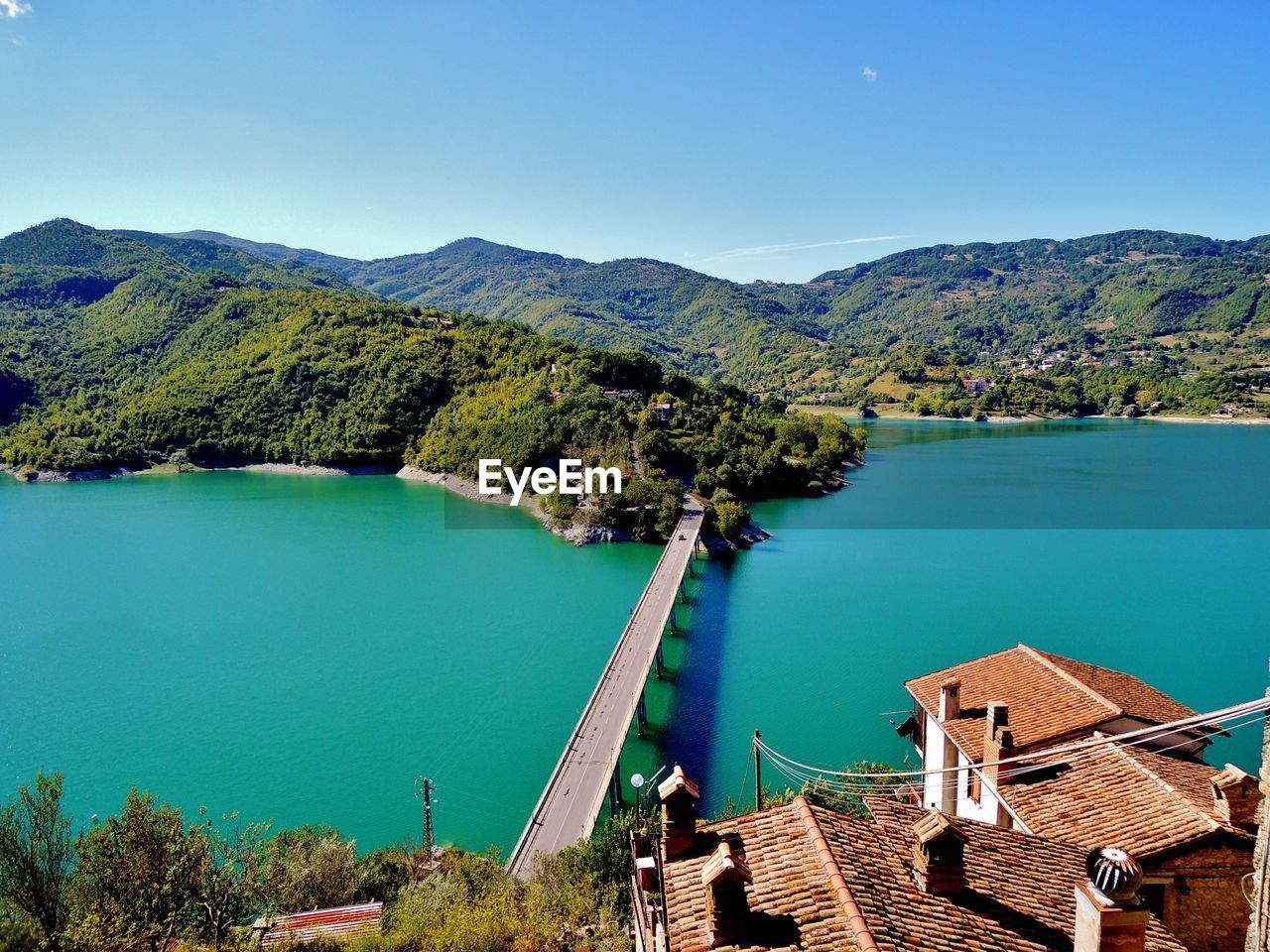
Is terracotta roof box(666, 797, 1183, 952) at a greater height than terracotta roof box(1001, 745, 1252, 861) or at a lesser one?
greater

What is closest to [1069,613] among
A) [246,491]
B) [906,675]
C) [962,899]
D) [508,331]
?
[906,675]

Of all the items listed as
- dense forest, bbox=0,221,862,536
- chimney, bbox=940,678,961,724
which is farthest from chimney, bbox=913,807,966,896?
dense forest, bbox=0,221,862,536

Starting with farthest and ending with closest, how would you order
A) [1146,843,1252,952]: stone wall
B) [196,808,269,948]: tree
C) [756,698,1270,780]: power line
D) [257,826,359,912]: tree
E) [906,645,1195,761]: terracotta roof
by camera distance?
[257,826,359,912]: tree < [906,645,1195,761]: terracotta roof < [196,808,269,948]: tree < [1146,843,1252,952]: stone wall < [756,698,1270,780]: power line

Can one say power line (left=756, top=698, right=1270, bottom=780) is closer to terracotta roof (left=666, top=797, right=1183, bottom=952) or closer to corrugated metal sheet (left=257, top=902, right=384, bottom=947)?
terracotta roof (left=666, top=797, right=1183, bottom=952)

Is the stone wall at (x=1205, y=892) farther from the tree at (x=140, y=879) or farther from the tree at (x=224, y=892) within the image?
the tree at (x=140, y=879)

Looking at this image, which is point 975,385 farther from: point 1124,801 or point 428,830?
point 1124,801

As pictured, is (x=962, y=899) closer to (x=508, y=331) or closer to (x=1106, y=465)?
(x=1106, y=465)

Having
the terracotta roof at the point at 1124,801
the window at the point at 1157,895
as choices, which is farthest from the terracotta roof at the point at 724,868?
the window at the point at 1157,895
